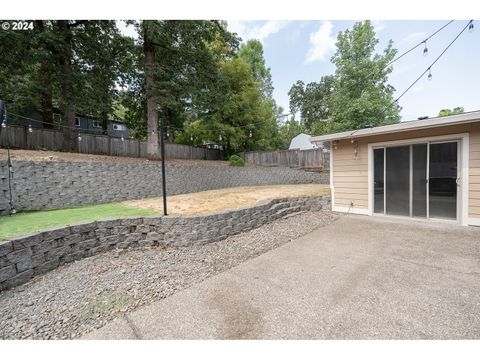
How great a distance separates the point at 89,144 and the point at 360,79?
16929 mm

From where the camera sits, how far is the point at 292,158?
1407cm

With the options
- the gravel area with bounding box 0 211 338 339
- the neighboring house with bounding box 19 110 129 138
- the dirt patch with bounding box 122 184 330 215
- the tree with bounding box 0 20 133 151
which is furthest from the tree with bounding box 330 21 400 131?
the neighboring house with bounding box 19 110 129 138

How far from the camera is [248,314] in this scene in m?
2.07

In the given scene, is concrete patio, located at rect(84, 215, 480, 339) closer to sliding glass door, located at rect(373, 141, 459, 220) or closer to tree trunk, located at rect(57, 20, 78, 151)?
sliding glass door, located at rect(373, 141, 459, 220)

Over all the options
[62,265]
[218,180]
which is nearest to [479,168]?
[62,265]

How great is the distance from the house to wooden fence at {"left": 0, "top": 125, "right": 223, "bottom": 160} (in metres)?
9.47

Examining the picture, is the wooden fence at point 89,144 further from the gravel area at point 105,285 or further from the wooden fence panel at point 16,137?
the gravel area at point 105,285

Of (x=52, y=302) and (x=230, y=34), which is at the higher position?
(x=230, y=34)

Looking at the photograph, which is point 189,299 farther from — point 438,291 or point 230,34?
point 230,34

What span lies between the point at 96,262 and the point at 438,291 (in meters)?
4.62

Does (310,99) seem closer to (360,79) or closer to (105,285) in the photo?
(360,79)

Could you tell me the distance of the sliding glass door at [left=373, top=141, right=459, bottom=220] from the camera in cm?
475

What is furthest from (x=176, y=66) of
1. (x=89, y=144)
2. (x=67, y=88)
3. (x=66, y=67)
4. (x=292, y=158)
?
(x=292, y=158)

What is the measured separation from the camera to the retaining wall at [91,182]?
17.5 ft
